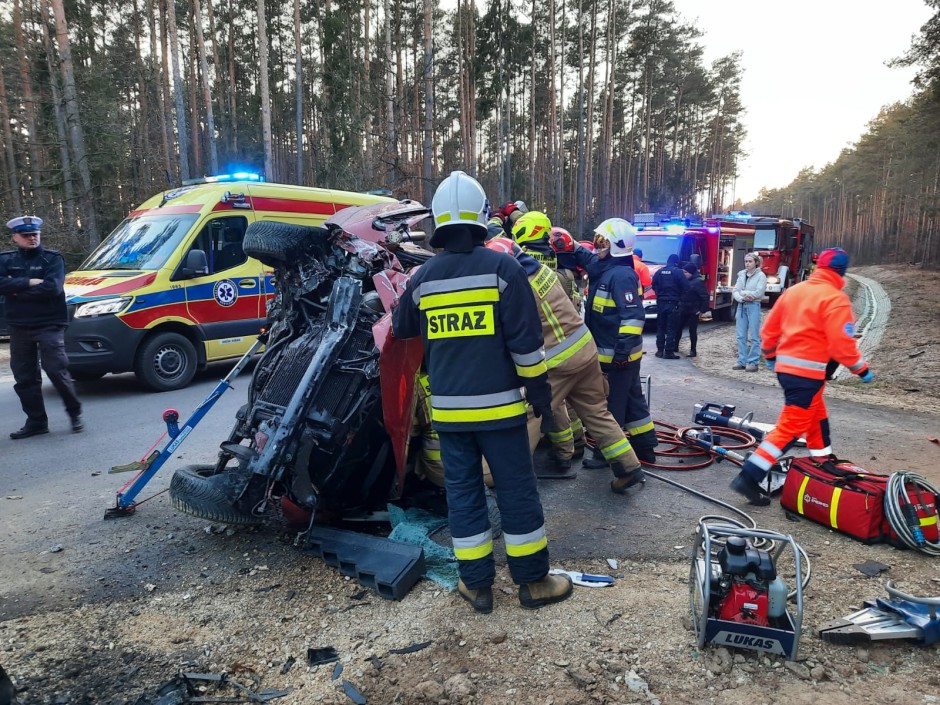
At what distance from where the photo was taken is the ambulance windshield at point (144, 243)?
299 inches

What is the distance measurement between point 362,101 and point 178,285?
56.8 ft

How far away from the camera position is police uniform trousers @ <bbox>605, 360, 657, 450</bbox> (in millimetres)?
4785

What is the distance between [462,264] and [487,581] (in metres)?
1.51

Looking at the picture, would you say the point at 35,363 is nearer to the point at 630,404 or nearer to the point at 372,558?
the point at 372,558

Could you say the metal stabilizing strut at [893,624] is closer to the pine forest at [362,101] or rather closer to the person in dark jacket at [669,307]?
the person in dark jacket at [669,307]

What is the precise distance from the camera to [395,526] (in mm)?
3639

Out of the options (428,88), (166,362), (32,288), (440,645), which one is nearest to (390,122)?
(428,88)

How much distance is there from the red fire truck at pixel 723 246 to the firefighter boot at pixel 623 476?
312 inches

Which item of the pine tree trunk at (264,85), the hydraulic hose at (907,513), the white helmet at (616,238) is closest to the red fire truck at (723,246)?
the white helmet at (616,238)

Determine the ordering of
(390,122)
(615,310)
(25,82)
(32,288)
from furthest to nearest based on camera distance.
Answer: (25,82)
(390,122)
(32,288)
(615,310)

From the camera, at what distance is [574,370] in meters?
4.13

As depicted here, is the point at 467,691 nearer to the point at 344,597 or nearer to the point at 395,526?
the point at 344,597

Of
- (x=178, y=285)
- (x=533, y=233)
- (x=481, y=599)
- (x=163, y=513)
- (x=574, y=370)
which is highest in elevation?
(x=533, y=233)

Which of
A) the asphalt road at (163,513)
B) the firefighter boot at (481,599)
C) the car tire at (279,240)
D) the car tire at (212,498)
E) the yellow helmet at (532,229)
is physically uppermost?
the yellow helmet at (532,229)
